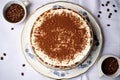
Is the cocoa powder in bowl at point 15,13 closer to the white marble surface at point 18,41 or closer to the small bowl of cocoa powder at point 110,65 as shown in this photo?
the white marble surface at point 18,41

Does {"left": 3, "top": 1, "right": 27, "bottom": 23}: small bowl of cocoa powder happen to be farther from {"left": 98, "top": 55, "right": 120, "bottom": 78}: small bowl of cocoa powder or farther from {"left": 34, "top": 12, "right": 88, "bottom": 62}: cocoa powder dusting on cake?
{"left": 98, "top": 55, "right": 120, "bottom": 78}: small bowl of cocoa powder

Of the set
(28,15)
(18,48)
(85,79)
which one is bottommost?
(85,79)

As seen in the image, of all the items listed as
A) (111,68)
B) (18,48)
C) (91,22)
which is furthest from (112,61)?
(18,48)

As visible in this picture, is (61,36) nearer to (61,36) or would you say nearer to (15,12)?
(61,36)

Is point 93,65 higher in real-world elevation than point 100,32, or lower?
lower

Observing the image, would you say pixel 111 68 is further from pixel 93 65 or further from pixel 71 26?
pixel 71 26
